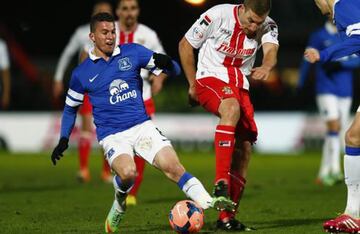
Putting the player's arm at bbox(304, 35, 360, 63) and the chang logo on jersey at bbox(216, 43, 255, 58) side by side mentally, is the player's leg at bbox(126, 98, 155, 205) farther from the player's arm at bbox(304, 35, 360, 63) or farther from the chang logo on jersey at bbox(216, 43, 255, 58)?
the player's arm at bbox(304, 35, 360, 63)

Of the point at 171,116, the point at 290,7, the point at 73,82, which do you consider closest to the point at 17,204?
the point at 73,82

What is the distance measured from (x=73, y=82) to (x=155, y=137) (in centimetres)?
102

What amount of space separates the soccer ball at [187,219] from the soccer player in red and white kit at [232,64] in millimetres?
862

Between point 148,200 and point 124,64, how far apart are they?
344 centimetres

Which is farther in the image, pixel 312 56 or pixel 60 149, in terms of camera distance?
pixel 60 149

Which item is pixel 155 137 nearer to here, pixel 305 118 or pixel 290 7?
pixel 305 118

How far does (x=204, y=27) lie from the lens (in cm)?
927

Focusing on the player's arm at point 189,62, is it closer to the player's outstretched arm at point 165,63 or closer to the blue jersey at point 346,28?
the player's outstretched arm at point 165,63

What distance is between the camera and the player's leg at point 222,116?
8648mm

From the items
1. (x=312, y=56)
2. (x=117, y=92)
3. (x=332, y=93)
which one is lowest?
(x=332, y=93)

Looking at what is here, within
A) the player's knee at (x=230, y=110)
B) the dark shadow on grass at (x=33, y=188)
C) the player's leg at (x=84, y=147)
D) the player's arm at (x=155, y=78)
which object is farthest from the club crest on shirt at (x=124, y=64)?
the player's leg at (x=84, y=147)

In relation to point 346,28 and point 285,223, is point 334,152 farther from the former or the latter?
point 346,28

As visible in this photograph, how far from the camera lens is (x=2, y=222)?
9.75 m

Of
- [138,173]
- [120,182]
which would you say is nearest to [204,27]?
[120,182]
